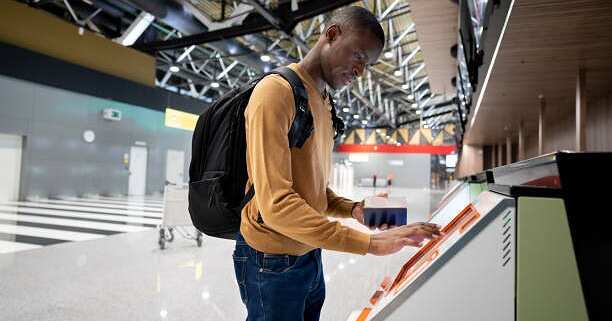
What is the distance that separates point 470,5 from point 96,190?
12074mm

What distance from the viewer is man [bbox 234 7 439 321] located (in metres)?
0.85

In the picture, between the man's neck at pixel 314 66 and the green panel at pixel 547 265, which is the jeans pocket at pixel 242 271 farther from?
the green panel at pixel 547 265

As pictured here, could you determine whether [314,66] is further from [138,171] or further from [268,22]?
[138,171]

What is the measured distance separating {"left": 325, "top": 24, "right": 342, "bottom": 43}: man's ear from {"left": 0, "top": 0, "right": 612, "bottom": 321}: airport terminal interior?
0.02 metres

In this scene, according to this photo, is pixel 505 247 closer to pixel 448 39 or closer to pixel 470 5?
pixel 470 5

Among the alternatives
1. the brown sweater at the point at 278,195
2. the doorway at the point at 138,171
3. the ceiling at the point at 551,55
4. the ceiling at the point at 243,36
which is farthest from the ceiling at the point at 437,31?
the doorway at the point at 138,171

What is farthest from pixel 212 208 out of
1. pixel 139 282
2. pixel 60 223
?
pixel 60 223

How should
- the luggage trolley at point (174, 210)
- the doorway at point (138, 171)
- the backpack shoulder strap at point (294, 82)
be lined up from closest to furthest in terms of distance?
the backpack shoulder strap at point (294, 82)
the luggage trolley at point (174, 210)
the doorway at point (138, 171)

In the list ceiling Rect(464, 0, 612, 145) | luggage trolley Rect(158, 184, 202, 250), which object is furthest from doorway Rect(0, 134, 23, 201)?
ceiling Rect(464, 0, 612, 145)

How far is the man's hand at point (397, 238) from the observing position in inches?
34.4

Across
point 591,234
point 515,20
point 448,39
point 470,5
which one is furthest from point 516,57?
point 448,39

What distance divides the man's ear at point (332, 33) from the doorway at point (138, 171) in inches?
558

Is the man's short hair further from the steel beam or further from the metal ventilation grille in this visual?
the steel beam

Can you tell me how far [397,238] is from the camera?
884 mm
